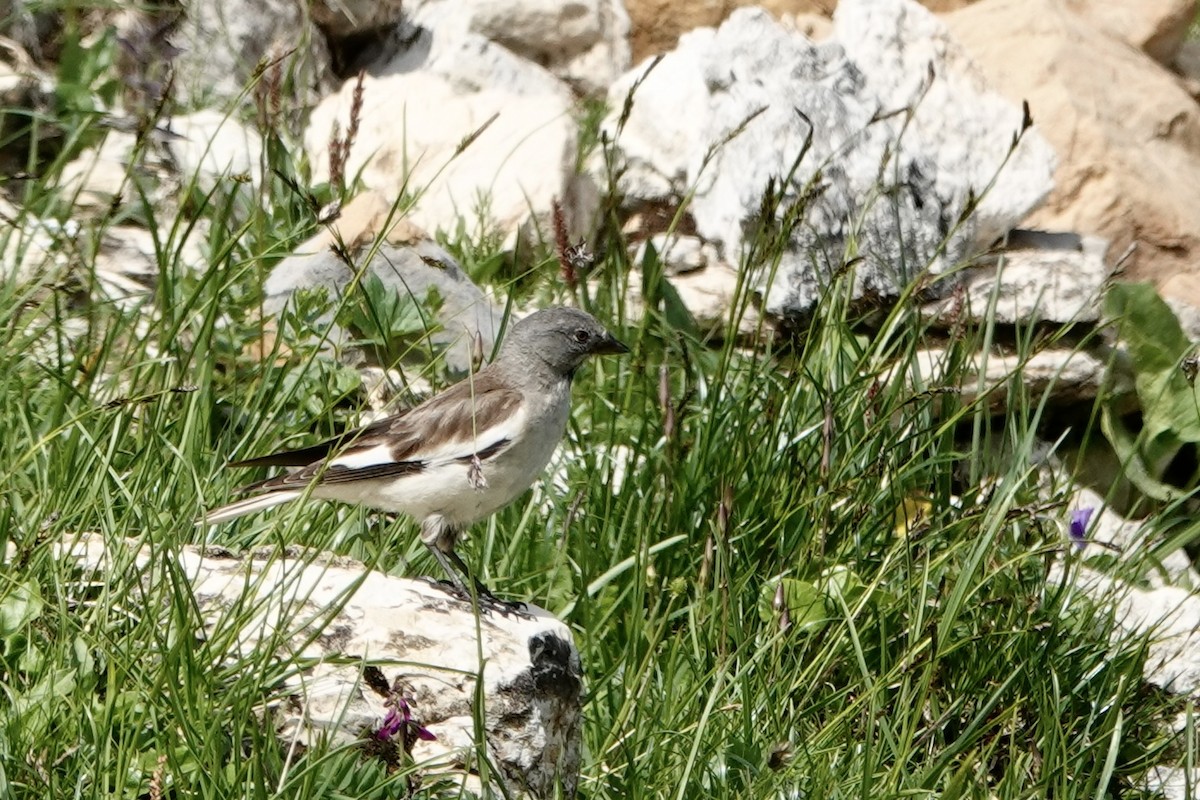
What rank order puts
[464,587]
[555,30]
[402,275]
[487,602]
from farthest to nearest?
[555,30] < [402,275] < [464,587] < [487,602]

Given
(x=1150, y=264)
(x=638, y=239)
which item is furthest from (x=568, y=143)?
(x=1150, y=264)

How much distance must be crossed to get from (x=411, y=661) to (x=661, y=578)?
1351 mm

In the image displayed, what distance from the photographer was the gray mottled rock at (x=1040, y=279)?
6.70m

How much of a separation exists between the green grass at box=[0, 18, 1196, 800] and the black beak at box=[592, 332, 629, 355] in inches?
4.1

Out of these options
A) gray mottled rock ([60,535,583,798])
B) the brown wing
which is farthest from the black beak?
gray mottled rock ([60,535,583,798])

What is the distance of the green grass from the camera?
349cm

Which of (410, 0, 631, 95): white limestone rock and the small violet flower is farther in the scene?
(410, 0, 631, 95): white limestone rock

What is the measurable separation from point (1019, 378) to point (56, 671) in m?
2.86

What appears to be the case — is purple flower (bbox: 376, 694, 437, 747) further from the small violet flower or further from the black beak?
the black beak

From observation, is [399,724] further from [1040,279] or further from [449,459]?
[1040,279]

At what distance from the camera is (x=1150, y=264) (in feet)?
25.3

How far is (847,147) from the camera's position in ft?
22.4

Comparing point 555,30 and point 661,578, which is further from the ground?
point 555,30

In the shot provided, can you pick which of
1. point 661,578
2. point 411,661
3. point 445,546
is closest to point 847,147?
point 661,578
